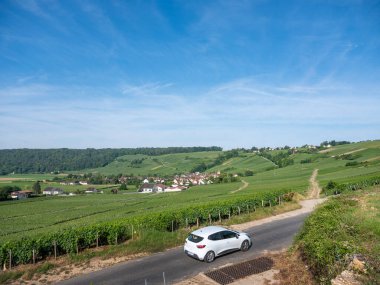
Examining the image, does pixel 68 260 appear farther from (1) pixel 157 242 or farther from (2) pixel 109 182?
(2) pixel 109 182

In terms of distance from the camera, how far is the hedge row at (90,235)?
17.8 metres

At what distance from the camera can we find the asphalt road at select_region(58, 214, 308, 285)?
50.1 ft

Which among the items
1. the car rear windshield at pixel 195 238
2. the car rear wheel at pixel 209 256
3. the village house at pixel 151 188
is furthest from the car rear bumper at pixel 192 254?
the village house at pixel 151 188

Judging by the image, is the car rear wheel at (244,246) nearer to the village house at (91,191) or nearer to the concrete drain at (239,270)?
the concrete drain at (239,270)

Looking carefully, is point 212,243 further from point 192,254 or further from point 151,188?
point 151,188

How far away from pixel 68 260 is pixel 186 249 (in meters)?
6.66

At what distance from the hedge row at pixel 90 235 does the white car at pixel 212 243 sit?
6091mm

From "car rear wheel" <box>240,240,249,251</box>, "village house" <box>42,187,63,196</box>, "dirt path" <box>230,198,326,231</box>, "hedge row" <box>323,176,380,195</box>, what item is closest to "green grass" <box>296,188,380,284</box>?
"car rear wheel" <box>240,240,249,251</box>

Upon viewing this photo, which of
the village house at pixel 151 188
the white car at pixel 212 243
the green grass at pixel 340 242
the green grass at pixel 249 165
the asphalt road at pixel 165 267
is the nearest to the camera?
the green grass at pixel 340 242

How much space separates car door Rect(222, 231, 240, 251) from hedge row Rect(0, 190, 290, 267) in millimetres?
7200

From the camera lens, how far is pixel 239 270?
52.5 ft

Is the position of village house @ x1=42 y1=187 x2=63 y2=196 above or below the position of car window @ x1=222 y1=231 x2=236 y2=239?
below

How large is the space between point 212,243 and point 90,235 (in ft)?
26.8

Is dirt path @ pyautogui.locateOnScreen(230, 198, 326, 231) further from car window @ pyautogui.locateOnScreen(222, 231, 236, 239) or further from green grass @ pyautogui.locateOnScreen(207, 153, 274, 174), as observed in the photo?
green grass @ pyautogui.locateOnScreen(207, 153, 274, 174)
